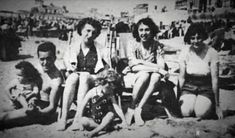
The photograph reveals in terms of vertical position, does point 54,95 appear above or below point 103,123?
above

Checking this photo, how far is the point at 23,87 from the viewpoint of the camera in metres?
3.22

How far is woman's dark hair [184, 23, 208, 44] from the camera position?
3504mm

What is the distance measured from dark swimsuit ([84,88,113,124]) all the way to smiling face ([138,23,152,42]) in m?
0.83

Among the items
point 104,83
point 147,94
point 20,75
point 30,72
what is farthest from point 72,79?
point 147,94

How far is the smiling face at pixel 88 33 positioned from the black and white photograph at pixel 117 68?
12 millimetres

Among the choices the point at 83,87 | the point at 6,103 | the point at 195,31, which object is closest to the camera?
the point at 6,103

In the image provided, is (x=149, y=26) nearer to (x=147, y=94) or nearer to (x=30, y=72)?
(x=147, y=94)

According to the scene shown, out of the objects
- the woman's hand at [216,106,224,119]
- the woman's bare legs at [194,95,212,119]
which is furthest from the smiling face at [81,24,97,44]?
the woman's hand at [216,106,224,119]

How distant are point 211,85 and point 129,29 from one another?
1.23 m

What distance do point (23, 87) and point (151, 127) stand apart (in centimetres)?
155

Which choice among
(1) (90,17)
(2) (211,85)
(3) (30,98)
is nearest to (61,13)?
(1) (90,17)

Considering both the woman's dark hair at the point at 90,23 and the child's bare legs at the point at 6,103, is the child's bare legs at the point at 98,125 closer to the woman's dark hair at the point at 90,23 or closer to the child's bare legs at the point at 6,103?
the child's bare legs at the point at 6,103

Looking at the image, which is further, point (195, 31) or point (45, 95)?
point (195, 31)

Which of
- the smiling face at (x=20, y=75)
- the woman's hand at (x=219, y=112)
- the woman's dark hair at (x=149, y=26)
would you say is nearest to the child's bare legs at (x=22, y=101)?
the smiling face at (x=20, y=75)
